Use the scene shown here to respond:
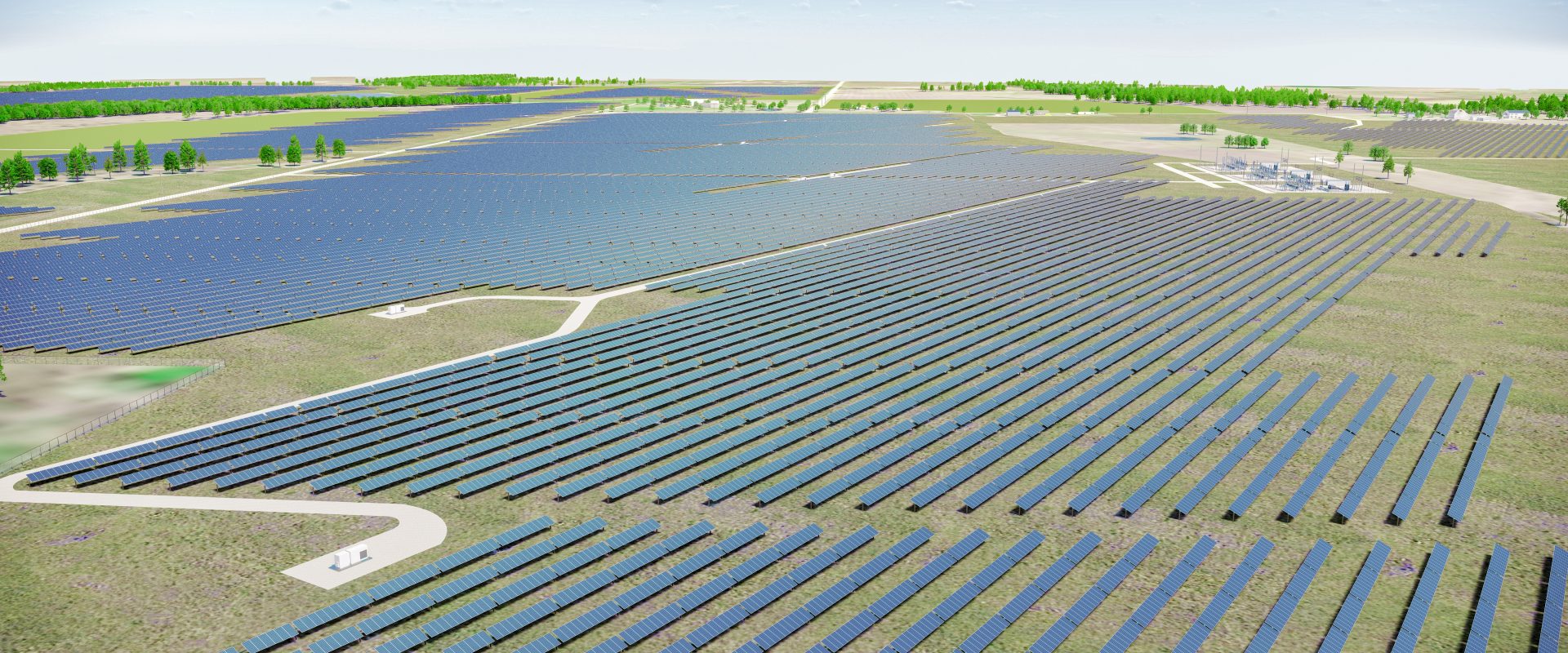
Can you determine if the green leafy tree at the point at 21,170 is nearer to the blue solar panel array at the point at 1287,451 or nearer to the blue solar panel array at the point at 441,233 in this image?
the blue solar panel array at the point at 441,233

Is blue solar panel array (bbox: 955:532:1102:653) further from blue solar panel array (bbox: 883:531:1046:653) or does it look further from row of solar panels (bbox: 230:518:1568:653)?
blue solar panel array (bbox: 883:531:1046:653)

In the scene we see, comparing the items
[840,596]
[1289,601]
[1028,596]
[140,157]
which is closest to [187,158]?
[140,157]

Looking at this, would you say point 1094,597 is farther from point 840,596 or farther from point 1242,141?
point 1242,141

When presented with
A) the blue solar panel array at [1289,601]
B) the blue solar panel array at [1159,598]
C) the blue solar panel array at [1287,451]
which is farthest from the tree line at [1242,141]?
the blue solar panel array at [1159,598]

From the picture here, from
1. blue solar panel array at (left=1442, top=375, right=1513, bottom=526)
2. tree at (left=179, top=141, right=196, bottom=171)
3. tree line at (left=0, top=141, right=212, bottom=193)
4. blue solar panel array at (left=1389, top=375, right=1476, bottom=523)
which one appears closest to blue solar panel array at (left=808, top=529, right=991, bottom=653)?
blue solar panel array at (left=1389, top=375, right=1476, bottom=523)

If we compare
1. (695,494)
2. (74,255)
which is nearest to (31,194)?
(74,255)

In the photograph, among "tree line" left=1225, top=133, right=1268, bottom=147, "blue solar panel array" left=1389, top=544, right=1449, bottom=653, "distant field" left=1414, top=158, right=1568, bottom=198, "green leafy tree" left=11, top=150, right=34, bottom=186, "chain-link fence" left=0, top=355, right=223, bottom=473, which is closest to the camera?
"blue solar panel array" left=1389, top=544, right=1449, bottom=653

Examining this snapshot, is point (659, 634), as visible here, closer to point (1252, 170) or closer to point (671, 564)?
point (671, 564)
